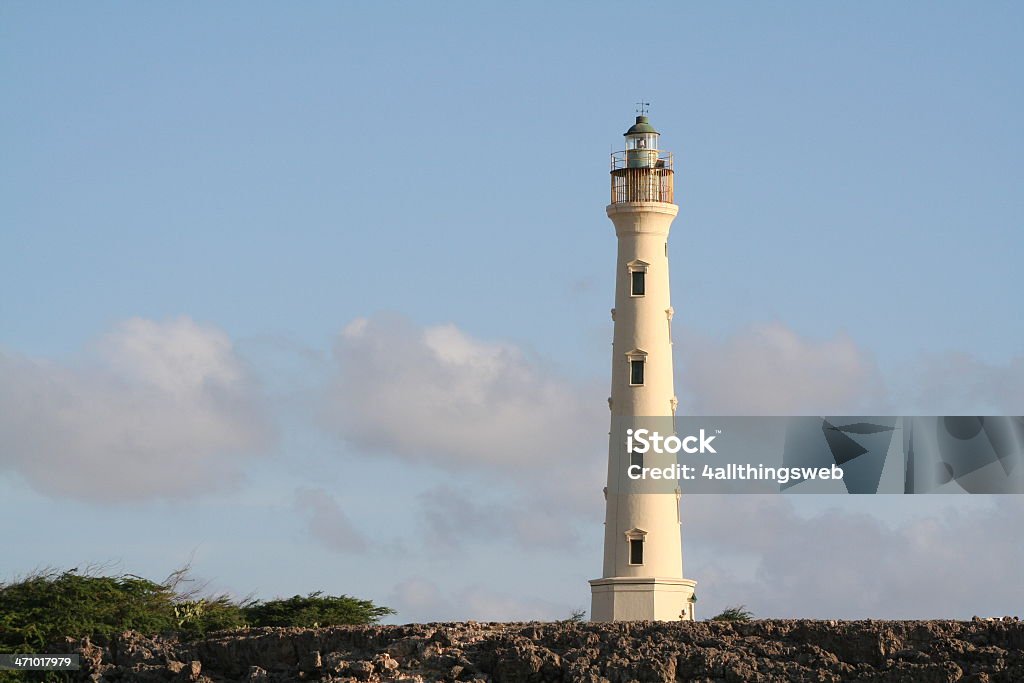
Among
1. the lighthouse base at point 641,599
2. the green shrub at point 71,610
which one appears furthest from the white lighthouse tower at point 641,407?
the green shrub at point 71,610

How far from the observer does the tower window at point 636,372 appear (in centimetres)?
5338

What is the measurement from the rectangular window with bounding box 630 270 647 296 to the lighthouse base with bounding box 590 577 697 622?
7.91 metres

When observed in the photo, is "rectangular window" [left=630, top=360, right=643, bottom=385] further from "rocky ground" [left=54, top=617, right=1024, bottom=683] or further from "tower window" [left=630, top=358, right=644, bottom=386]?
"rocky ground" [left=54, top=617, right=1024, bottom=683]

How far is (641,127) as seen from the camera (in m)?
56.8

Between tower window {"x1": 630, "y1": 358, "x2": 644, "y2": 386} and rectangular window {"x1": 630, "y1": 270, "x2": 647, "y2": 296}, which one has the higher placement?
rectangular window {"x1": 630, "y1": 270, "x2": 647, "y2": 296}

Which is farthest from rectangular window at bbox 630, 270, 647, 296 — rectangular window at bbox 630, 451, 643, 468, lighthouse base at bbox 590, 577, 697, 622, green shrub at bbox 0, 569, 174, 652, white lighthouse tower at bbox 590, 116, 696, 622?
green shrub at bbox 0, 569, 174, 652

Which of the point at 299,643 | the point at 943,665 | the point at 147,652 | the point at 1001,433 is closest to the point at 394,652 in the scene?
the point at 299,643

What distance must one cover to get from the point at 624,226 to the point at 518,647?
2168 cm

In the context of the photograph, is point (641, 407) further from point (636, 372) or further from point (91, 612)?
point (91, 612)

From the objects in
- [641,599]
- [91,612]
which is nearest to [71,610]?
[91,612]

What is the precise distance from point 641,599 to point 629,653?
56.4 feet

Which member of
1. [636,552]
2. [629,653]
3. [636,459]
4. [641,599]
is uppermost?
[636,459]

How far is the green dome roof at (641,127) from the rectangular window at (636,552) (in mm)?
12197

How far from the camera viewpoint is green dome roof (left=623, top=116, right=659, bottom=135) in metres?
56.6
